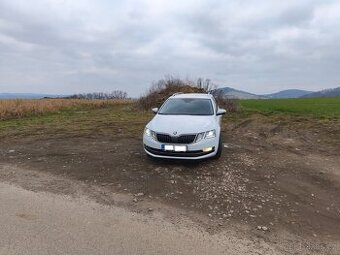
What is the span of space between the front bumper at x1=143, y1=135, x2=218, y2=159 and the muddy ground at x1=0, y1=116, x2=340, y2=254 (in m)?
0.28

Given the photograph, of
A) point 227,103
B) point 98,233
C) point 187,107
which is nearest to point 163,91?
point 227,103

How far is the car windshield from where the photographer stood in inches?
377

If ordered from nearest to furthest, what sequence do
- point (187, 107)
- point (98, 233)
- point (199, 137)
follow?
point (98, 233) → point (199, 137) → point (187, 107)

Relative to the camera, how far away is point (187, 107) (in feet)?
32.3

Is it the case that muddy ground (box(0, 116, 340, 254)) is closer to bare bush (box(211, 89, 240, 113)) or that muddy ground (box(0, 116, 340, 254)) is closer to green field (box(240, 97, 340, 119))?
green field (box(240, 97, 340, 119))

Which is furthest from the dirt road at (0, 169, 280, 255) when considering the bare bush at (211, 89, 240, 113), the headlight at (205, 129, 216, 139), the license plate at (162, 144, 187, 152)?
the bare bush at (211, 89, 240, 113)

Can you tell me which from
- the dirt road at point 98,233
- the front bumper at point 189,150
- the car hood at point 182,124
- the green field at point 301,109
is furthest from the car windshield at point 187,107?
the green field at point 301,109

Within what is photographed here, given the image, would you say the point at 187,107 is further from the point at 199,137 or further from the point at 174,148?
the point at 174,148

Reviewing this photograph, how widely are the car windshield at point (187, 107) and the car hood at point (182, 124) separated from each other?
0.47 metres

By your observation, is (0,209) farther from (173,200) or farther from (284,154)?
(284,154)

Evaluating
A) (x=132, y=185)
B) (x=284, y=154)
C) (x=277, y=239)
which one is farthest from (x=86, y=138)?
(x=277, y=239)

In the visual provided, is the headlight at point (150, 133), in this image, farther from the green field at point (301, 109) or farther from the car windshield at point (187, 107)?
the green field at point (301, 109)

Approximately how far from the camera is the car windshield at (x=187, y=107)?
957 centimetres

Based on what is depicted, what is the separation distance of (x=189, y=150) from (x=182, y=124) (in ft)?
2.39
